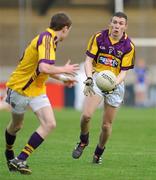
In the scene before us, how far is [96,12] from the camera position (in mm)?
36375

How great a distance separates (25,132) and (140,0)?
17.9 meters

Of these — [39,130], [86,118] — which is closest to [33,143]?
[39,130]

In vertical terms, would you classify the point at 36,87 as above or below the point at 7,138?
above

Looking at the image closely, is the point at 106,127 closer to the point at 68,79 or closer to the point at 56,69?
the point at 68,79

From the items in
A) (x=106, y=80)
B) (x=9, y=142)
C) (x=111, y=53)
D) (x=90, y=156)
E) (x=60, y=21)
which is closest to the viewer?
(x=60, y=21)

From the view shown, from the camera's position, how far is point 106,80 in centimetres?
1123

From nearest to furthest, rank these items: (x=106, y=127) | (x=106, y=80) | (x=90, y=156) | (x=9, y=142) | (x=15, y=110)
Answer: (x=15, y=110) → (x=9, y=142) → (x=106, y=80) → (x=106, y=127) → (x=90, y=156)

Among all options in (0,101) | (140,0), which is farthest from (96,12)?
(0,101)

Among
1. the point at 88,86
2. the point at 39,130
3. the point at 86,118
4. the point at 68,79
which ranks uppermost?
the point at 68,79

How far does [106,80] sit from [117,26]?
2.83 feet

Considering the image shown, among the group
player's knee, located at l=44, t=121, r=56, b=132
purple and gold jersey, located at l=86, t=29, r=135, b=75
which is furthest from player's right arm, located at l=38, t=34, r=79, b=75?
purple and gold jersey, located at l=86, t=29, r=135, b=75

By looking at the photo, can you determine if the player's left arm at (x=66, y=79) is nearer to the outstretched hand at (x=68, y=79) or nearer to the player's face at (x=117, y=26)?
the outstretched hand at (x=68, y=79)

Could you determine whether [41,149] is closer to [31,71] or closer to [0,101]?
[31,71]

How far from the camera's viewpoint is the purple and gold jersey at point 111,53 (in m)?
11.6
